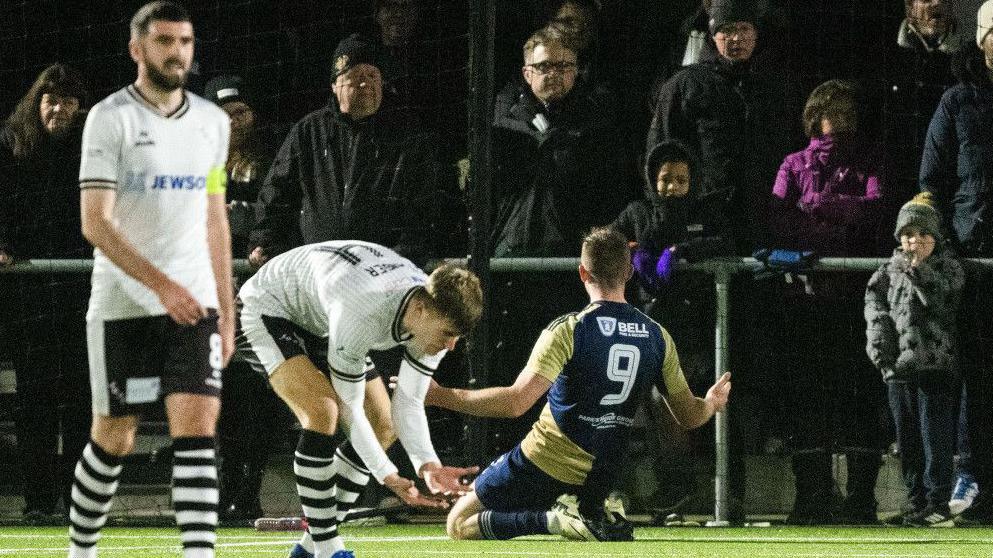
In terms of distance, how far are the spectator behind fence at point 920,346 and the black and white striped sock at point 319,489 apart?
374 centimetres

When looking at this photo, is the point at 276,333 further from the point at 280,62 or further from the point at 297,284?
the point at 280,62

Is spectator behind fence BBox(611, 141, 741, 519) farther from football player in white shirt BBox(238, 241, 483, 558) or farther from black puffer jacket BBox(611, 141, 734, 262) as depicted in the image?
football player in white shirt BBox(238, 241, 483, 558)

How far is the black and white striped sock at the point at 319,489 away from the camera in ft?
21.8

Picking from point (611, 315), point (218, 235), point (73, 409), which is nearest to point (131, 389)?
point (218, 235)

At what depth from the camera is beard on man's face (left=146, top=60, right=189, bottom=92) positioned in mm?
5742

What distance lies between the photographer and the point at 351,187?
9.57 m

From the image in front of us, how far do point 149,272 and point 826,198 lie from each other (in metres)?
4.94

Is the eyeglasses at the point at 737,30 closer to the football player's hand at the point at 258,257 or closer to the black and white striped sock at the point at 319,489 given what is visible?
the football player's hand at the point at 258,257

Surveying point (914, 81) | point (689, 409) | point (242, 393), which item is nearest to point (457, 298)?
point (689, 409)

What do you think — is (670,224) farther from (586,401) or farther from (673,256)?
(586,401)

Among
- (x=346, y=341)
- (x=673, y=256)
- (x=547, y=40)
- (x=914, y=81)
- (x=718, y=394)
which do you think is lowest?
(x=718, y=394)

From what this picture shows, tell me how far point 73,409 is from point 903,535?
461 centimetres

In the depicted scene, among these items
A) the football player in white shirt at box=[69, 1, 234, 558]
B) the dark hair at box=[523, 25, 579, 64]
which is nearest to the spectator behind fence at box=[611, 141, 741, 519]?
the dark hair at box=[523, 25, 579, 64]

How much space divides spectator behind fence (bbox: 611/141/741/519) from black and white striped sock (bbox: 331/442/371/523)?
98.1 inches
